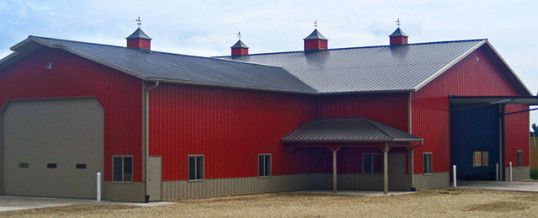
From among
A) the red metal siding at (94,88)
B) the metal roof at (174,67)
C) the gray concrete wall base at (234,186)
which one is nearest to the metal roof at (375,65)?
the metal roof at (174,67)

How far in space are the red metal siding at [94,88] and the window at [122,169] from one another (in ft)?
0.63

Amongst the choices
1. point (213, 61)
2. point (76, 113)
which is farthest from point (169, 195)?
point (213, 61)

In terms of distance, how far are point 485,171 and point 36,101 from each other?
23.6 m

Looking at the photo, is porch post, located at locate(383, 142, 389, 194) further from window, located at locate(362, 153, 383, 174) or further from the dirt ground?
window, located at locate(362, 153, 383, 174)

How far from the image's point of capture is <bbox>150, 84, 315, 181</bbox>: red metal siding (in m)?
28.4

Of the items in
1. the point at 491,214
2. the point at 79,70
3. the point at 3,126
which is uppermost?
the point at 79,70

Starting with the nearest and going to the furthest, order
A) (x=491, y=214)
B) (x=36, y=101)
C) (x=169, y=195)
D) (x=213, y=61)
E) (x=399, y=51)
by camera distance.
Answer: (x=491, y=214) → (x=169, y=195) → (x=36, y=101) → (x=213, y=61) → (x=399, y=51)

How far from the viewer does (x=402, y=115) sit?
3369 centimetres

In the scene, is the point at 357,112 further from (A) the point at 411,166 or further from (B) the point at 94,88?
(B) the point at 94,88

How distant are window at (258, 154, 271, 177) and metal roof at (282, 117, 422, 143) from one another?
1270mm

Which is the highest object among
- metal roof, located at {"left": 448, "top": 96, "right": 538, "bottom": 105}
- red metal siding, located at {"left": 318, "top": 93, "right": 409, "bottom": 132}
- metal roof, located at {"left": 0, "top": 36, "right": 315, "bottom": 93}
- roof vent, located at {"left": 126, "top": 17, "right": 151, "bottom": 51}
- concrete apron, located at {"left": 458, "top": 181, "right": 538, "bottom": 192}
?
roof vent, located at {"left": 126, "top": 17, "right": 151, "bottom": 51}

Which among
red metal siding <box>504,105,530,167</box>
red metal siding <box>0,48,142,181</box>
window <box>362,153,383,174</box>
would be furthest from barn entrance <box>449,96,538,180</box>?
red metal siding <box>0,48,142,181</box>

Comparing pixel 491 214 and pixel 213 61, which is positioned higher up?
pixel 213 61

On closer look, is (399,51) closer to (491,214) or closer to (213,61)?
(213,61)
